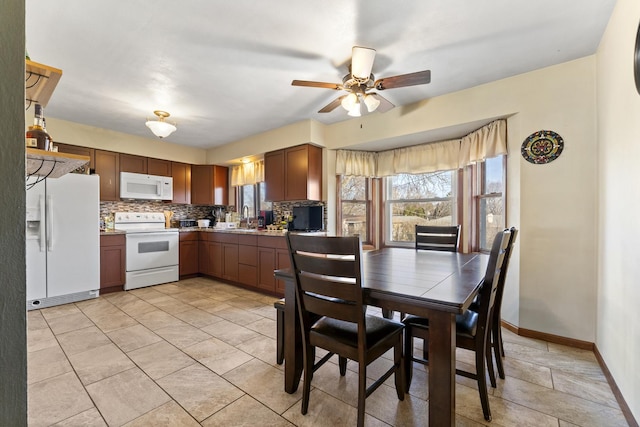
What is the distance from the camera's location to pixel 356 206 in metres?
4.29

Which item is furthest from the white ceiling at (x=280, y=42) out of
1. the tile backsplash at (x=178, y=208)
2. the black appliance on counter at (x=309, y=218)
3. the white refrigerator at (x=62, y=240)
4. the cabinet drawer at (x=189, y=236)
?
the cabinet drawer at (x=189, y=236)

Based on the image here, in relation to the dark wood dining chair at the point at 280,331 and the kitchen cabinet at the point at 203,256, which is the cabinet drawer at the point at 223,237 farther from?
the dark wood dining chair at the point at 280,331

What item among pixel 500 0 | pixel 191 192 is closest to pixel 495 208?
pixel 500 0

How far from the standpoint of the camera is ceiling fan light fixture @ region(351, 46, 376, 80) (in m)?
2.01

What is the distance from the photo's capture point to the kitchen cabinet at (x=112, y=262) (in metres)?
3.90

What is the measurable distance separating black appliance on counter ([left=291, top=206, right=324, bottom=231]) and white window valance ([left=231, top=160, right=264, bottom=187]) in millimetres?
1208

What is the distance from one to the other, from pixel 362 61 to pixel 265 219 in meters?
3.22

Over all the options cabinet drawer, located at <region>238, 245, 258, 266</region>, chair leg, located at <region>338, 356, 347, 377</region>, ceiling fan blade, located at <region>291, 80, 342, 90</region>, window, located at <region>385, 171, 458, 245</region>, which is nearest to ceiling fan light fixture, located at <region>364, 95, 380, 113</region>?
ceiling fan blade, located at <region>291, 80, 342, 90</region>

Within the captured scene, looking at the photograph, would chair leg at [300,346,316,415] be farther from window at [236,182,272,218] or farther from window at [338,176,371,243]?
window at [236,182,272,218]

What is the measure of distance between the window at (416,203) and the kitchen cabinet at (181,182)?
365 centimetres

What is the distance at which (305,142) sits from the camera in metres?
3.94

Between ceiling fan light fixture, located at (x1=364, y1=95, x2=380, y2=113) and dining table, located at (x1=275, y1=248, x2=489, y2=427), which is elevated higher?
ceiling fan light fixture, located at (x1=364, y1=95, x2=380, y2=113)

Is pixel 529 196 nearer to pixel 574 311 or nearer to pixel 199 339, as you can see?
pixel 574 311

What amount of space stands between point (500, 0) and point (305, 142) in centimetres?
260
